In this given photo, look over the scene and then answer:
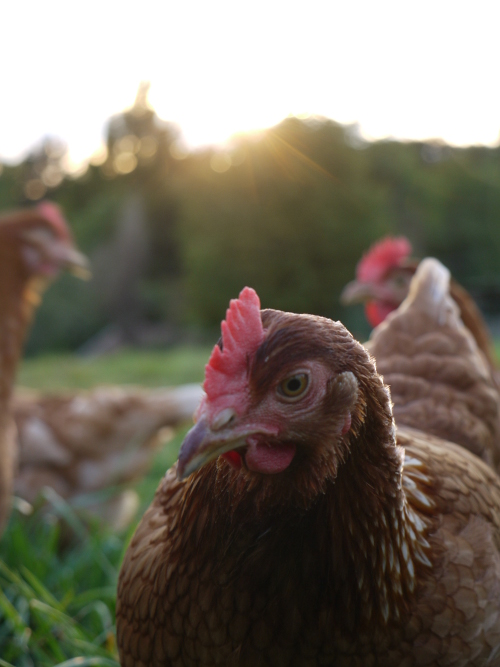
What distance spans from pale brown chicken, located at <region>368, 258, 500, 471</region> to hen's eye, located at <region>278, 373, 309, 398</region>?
0.65 meters

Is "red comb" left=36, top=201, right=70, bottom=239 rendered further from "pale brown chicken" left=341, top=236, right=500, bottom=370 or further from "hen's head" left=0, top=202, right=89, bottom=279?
"pale brown chicken" left=341, top=236, right=500, bottom=370

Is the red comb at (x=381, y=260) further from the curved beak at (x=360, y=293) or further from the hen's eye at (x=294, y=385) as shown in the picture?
the hen's eye at (x=294, y=385)

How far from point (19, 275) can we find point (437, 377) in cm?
175

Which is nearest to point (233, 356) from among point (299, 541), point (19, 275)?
point (299, 541)

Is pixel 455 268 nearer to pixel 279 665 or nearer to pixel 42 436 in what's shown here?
pixel 42 436

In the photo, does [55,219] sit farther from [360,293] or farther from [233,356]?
[233,356]

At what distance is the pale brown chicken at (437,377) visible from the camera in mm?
1372

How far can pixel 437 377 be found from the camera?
1.46 meters

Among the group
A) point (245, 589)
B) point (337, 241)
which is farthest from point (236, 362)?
point (337, 241)

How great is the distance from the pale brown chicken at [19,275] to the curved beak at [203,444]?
138 centimetres

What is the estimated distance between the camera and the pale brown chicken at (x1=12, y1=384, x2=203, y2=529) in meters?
2.71

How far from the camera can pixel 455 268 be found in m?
10.9

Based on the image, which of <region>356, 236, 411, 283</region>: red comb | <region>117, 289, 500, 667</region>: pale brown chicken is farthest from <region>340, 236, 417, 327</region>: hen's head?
<region>117, 289, 500, 667</region>: pale brown chicken

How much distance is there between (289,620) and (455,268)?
36.0 ft
